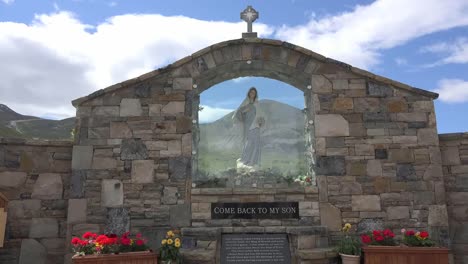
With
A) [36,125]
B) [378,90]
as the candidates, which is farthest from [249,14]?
[36,125]

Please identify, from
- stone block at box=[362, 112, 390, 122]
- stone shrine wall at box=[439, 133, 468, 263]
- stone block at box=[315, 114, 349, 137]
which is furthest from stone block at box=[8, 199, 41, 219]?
stone shrine wall at box=[439, 133, 468, 263]

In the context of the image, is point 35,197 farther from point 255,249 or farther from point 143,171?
point 255,249

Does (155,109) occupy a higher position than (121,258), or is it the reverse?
(155,109)

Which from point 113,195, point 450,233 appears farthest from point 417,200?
point 113,195

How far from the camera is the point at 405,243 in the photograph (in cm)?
591

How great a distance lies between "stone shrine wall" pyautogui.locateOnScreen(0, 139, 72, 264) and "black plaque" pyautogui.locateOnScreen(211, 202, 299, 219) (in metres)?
2.82

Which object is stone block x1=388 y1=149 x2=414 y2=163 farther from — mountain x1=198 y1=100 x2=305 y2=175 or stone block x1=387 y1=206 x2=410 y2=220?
mountain x1=198 y1=100 x2=305 y2=175

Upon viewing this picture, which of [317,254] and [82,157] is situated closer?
[317,254]

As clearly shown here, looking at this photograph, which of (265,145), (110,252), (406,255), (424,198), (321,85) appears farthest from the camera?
(265,145)

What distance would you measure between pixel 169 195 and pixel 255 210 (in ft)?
5.17

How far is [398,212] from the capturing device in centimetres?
652

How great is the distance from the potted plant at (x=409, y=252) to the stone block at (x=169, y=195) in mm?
3276

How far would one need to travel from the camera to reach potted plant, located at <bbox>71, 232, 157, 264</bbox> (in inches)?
208

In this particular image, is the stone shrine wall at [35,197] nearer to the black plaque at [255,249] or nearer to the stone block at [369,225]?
the black plaque at [255,249]
